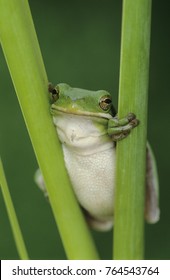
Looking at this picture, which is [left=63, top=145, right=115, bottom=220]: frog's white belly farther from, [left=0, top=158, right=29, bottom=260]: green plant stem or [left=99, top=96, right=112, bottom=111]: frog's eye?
[left=0, top=158, right=29, bottom=260]: green plant stem

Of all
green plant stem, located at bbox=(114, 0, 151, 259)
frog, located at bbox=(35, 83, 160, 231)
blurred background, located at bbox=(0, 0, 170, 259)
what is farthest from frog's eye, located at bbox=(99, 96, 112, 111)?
blurred background, located at bbox=(0, 0, 170, 259)

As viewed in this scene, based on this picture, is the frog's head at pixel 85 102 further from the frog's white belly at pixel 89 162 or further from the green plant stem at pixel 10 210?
the green plant stem at pixel 10 210

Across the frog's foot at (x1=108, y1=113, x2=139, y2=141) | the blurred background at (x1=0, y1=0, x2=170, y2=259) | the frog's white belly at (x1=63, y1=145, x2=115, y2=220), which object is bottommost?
the blurred background at (x1=0, y1=0, x2=170, y2=259)

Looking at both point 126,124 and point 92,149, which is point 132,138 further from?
point 92,149
